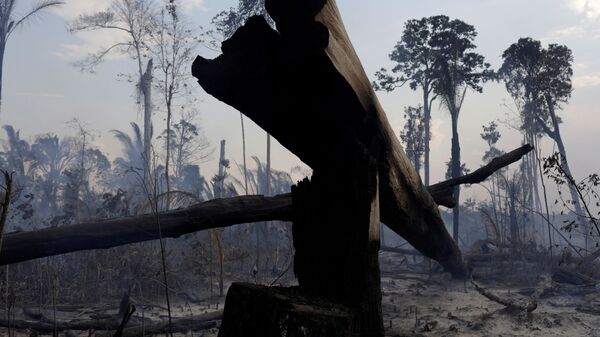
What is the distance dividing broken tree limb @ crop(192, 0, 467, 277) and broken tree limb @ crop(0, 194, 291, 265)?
1.23 metres

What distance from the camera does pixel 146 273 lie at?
9.16 meters

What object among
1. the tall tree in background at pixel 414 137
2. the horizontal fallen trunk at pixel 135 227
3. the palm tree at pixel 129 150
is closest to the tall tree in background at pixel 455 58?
the tall tree in background at pixel 414 137

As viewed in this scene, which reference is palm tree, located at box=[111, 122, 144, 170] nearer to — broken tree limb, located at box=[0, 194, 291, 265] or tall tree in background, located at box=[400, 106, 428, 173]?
tall tree in background, located at box=[400, 106, 428, 173]

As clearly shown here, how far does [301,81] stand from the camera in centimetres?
183

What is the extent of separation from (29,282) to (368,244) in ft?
28.8

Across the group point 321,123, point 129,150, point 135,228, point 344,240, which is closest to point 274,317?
point 344,240

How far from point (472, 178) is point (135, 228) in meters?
2.81

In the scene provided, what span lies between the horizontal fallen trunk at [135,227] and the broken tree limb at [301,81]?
1.16m

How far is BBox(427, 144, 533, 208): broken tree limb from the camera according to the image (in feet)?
12.6

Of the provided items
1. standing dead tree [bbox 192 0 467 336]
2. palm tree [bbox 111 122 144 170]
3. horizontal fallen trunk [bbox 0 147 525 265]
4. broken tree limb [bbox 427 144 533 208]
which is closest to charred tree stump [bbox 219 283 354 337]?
standing dead tree [bbox 192 0 467 336]

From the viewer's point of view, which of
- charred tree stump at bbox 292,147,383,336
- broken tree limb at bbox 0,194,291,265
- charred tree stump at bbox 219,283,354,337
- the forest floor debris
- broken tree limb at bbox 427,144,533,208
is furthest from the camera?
the forest floor debris

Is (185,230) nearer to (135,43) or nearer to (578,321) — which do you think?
(578,321)

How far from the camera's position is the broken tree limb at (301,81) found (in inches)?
67.5

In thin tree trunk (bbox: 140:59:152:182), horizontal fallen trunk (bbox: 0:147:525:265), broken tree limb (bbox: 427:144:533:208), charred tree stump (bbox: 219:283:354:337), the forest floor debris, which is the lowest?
the forest floor debris
